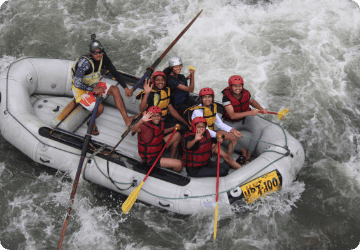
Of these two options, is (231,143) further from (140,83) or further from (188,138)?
(140,83)

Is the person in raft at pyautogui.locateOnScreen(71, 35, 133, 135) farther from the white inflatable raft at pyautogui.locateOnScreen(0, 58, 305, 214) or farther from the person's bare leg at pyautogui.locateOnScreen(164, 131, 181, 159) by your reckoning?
the person's bare leg at pyautogui.locateOnScreen(164, 131, 181, 159)

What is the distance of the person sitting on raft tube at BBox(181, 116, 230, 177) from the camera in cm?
383

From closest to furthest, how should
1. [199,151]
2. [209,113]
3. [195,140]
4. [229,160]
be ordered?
[195,140], [199,151], [209,113], [229,160]

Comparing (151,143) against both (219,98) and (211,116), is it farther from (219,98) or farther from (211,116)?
(219,98)

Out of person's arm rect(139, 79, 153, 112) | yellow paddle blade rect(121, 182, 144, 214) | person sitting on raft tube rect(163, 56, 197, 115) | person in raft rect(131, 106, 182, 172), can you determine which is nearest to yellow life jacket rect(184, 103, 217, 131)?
person in raft rect(131, 106, 182, 172)

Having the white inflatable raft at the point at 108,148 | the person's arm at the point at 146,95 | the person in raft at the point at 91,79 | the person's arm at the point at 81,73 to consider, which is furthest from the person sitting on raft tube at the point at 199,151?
the person's arm at the point at 81,73

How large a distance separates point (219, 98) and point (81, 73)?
2753 mm

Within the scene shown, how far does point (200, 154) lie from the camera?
4.03 meters

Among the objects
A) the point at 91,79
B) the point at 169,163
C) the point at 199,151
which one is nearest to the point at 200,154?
the point at 199,151

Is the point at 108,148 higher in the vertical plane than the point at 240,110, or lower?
lower

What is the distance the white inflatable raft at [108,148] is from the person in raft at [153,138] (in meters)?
0.12

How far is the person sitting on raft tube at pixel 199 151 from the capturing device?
3828mm

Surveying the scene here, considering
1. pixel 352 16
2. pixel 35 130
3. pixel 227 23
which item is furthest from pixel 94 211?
pixel 352 16

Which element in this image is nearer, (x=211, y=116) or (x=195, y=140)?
(x=195, y=140)
